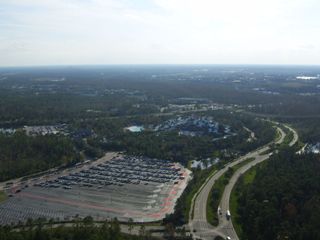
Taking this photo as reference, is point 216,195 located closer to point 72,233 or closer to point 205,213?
point 205,213

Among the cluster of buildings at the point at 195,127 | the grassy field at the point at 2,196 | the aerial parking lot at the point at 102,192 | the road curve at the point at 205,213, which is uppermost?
the cluster of buildings at the point at 195,127

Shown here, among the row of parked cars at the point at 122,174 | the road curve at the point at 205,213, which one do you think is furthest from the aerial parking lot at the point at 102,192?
the road curve at the point at 205,213

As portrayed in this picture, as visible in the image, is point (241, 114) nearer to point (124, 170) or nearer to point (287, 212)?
point (124, 170)

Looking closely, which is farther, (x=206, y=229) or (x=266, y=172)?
(x=266, y=172)

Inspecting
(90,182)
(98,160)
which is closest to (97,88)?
(98,160)

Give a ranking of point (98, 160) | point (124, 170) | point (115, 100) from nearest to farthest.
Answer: point (124, 170), point (98, 160), point (115, 100)

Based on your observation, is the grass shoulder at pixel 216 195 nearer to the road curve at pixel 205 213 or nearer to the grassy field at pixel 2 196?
the road curve at pixel 205 213
